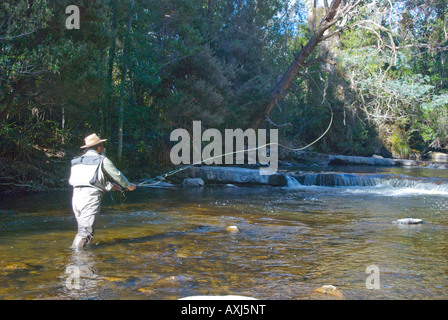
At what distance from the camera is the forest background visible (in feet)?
33.7

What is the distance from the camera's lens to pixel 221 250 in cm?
633

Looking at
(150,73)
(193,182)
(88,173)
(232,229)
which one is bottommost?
(232,229)

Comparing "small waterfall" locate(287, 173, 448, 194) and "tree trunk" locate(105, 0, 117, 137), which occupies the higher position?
"tree trunk" locate(105, 0, 117, 137)

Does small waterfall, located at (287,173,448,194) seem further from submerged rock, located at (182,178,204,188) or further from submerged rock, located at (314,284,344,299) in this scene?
submerged rock, located at (314,284,344,299)

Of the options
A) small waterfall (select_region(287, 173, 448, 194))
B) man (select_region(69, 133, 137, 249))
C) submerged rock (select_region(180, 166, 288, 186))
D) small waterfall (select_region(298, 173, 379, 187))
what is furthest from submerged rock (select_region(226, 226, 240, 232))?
small waterfall (select_region(298, 173, 379, 187))

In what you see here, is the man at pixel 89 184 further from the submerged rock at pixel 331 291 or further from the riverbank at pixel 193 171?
the riverbank at pixel 193 171

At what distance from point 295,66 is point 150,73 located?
6136mm

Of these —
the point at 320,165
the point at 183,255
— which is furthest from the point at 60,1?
the point at 320,165

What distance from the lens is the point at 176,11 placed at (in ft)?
49.3

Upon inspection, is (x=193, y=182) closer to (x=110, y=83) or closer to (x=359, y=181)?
(x=110, y=83)

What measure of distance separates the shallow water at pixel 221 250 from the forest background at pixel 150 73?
250cm

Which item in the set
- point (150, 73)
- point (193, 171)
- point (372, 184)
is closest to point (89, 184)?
point (150, 73)

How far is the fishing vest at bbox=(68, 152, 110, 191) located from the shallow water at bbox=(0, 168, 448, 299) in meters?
0.92
